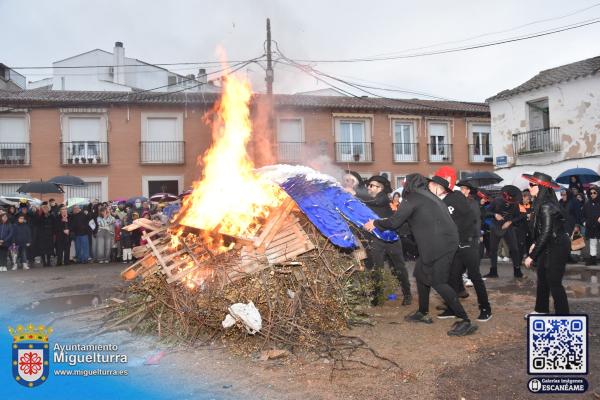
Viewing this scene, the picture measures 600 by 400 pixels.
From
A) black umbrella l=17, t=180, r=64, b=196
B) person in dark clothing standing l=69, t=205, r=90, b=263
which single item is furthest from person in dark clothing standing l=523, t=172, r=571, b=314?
black umbrella l=17, t=180, r=64, b=196

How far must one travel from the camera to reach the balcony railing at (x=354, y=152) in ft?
87.0

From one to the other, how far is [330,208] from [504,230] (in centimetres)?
477

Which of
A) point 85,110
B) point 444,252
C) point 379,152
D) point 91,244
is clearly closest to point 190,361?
point 444,252

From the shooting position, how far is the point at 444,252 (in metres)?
5.43

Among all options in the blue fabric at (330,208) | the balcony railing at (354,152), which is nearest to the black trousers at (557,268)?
the blue fabric at (330,208)

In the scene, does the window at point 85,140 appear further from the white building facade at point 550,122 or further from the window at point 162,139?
the white building facade at point 550,122

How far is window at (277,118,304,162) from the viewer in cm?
2600

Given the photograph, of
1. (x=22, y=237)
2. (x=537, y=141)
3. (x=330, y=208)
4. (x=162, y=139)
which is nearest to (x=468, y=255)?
(x=330, y=208)

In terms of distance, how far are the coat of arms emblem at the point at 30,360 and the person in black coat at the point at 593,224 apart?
11431 millimetres

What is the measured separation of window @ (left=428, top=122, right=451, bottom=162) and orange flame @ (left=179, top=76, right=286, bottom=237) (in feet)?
73.0

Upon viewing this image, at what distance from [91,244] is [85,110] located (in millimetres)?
11919

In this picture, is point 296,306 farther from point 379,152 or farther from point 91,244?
point 379,152

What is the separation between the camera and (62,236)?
517 inches

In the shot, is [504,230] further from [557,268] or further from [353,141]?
[353,141]
